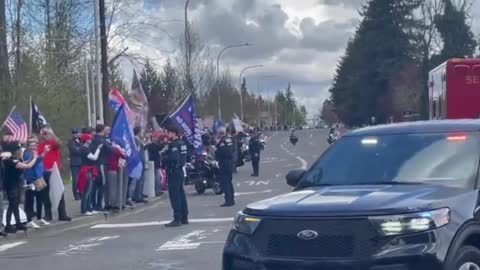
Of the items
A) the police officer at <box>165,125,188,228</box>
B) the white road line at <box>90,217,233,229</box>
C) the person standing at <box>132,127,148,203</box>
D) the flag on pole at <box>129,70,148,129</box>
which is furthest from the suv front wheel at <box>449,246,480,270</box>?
the flag on pole at <box>129,70,148,129</box>

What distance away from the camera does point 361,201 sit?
788cm

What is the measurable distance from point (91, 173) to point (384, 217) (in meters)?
14.3

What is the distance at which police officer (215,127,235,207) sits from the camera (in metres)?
23.3

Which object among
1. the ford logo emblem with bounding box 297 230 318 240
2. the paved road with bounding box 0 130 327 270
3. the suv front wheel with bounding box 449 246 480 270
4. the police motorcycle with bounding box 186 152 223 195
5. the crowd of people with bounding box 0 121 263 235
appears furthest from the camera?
the police motorcycle with bounding box 186 152 223 195

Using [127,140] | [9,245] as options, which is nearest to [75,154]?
[127,140]

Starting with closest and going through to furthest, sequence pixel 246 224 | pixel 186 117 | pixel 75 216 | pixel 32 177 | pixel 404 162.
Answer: pixel 246 224 → pixel 404 162 → pixel 32 177 → pixel 75 216 → pixel 186 117

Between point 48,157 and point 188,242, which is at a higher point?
point 48,157

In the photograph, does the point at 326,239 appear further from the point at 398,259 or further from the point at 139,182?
the point at 139,182

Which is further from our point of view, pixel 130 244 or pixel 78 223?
pixel 78 223

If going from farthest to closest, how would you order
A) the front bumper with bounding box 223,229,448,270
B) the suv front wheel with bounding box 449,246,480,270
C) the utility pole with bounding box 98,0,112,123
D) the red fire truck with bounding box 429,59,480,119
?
the utility pole with bounding box 98,0,112,123 → the red fire truck with bounding box 429,59,480,119 → the suv front wheel with bounding box 449,246,480,270 → the front bumper with bounding box 223,229,448,270

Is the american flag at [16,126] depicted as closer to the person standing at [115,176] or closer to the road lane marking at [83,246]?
the person standing at [115,176]

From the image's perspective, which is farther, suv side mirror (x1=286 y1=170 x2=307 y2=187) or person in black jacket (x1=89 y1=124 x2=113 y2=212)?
person in black jacket (x1=89 y1=124 x2=113 y2=212)

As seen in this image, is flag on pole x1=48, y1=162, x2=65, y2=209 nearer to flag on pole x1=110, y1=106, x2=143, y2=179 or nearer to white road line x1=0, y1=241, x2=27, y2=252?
flag on pole x1=110, y1=106, x2=143, y2=179

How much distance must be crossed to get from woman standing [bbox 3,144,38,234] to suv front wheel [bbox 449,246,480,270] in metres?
11.2
